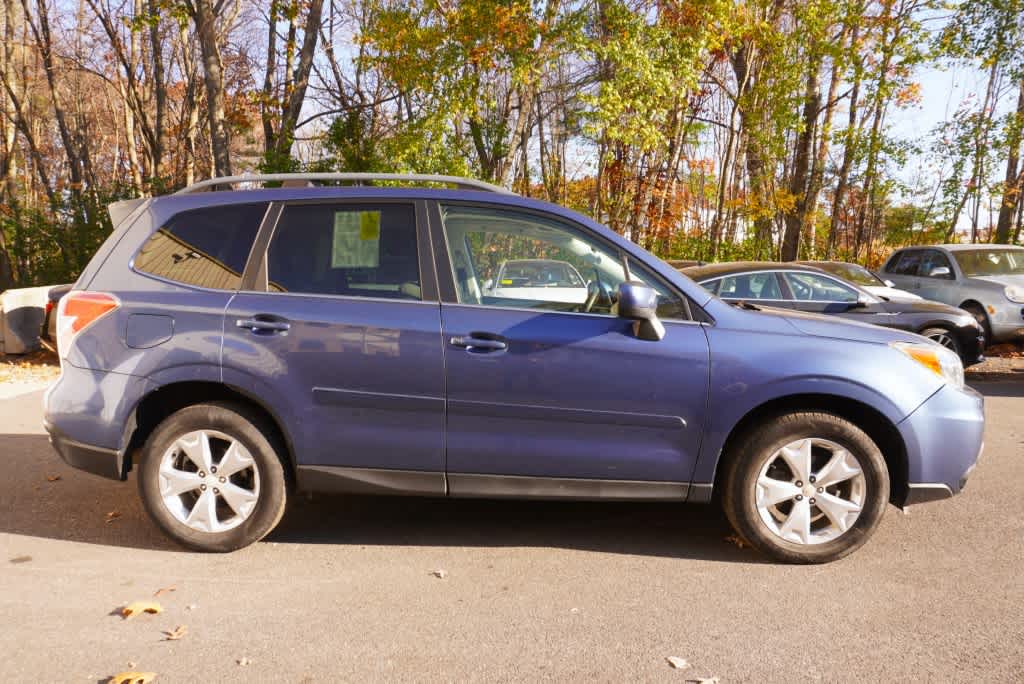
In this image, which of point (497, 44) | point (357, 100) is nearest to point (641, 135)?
point (497, 44)

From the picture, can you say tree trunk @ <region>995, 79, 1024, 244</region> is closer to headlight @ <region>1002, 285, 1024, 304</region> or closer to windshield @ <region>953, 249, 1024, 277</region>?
windshield @ <region>953, 249, 1024, 277</region>

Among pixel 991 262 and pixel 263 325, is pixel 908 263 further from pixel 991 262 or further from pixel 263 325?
pixel 263 325

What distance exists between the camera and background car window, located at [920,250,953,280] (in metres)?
12.9

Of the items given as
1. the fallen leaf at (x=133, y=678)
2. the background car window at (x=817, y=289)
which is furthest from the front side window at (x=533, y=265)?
the background car window at (x=817, y=289)

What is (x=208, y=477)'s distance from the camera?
13.3 ft

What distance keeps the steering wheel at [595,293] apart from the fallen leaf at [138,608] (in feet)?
7.81

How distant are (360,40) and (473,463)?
14345mm

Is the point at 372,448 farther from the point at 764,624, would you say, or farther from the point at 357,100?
the point at 357,100

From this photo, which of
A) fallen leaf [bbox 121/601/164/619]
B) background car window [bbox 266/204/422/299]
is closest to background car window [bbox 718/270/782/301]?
background car window [bbox 266/204/422/299]

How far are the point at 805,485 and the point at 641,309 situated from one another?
1.24 metres

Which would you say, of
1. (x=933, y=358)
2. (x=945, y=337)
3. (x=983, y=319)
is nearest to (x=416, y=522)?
(x=933, y=358)

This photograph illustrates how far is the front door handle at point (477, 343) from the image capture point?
3.85 m

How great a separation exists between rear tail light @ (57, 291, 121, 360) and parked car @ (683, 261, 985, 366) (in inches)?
275

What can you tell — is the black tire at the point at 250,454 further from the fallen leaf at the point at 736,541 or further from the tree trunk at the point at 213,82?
A: the tree trunk at the point at 213,82
